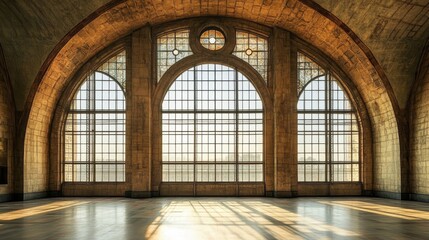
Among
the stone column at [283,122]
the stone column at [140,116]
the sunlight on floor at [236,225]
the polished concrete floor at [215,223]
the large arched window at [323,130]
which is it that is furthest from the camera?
the large arched window at [323,130]

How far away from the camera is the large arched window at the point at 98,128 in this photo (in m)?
36.7

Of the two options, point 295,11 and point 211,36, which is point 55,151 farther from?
point 295,11

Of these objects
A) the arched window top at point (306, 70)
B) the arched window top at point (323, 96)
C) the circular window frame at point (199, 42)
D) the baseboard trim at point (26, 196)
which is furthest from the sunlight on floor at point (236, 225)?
the circular window frame at point (199, 42)

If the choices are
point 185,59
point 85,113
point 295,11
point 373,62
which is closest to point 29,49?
point 85,113

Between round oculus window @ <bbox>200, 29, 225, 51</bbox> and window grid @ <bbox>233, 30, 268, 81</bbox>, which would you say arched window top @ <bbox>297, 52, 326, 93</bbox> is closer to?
window grid @ <bbox>233, 30, 268, 81</bbox>

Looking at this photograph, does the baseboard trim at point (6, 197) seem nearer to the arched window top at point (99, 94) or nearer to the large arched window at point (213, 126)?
the arched window top at point (99, 94)

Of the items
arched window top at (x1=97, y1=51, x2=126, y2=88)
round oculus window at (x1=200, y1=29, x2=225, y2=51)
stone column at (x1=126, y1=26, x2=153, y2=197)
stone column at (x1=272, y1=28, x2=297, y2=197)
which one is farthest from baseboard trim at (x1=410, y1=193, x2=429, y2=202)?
arched window top at (x1=97, y1=51, x2=126, y2=88)

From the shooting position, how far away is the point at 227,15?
119ft

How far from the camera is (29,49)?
31.7 metres

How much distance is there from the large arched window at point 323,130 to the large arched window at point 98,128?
13.4 meters

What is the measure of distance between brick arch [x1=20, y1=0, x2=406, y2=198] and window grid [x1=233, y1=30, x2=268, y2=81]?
4.90 feet

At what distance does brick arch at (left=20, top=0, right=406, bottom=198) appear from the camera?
3222 centimetres

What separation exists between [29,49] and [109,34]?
5.65m

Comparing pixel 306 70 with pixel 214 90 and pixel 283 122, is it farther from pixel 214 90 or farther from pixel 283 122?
pixel 214 90
